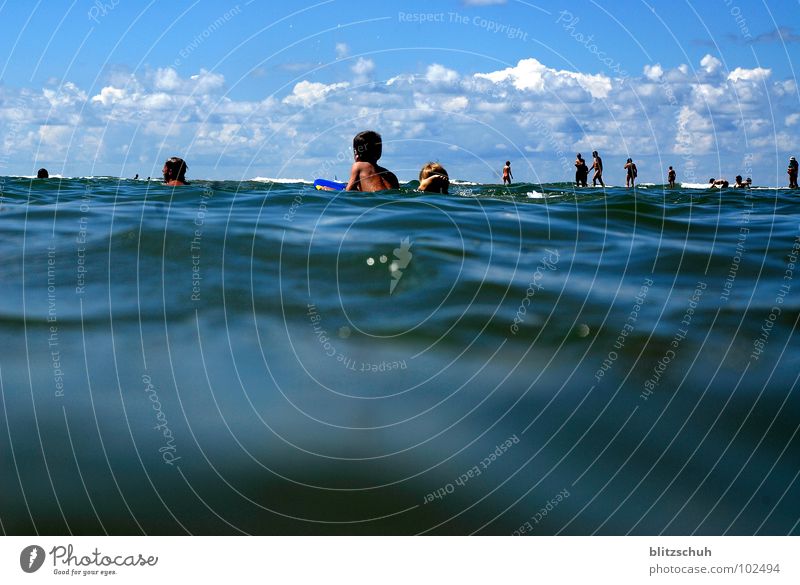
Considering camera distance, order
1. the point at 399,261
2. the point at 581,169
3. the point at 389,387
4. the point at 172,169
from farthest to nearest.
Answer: the point at 581,169, the point at 172,169, the point at 399,261, the point at 389,387

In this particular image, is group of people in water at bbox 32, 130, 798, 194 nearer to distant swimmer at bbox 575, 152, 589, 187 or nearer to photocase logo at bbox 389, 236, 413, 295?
photocase logo at bbox 389, 236, 413, 295

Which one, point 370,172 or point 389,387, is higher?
point 370,172

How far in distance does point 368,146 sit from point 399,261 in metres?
6.79

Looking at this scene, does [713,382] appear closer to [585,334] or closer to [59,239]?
[585,334]

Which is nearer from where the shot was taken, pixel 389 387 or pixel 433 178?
pixel 389 387

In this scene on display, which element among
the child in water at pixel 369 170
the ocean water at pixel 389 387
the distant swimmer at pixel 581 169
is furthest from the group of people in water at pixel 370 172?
the distant swimmer at pixel 581 169

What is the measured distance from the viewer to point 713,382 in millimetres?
4938

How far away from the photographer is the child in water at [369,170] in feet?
46.5

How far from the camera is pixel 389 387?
4.87 m

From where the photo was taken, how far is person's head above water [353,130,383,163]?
46.1ft

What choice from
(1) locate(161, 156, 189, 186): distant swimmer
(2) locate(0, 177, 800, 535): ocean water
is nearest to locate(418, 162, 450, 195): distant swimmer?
(1) locate(161, 156, 189, 186): distant swimmer

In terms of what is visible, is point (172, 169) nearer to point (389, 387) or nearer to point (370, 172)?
point (370, 172)

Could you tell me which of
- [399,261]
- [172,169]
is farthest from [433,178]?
[399,261]
